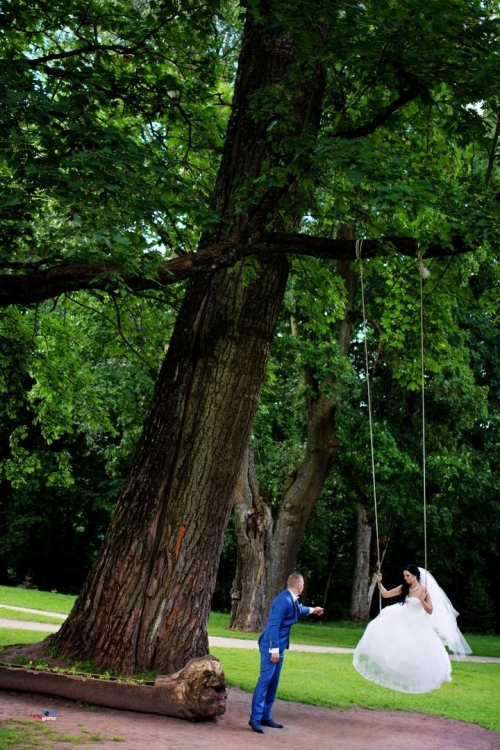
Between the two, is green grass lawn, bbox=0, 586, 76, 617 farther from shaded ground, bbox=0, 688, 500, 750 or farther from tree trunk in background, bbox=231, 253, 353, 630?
shaded ground, bbox=0, 688, 500, 750

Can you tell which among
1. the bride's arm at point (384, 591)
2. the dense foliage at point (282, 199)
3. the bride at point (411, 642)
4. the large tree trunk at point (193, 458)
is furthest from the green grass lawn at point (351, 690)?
the dense foliage at point (282, 199)

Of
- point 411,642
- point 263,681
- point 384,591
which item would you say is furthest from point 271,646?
point 411,642

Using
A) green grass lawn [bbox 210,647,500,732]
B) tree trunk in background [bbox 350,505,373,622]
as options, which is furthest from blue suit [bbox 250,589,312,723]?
tree trunk in background [bbox 350,505,373,622]

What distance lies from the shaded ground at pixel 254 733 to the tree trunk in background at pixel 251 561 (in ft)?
34.6

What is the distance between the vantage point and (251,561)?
2241 cm

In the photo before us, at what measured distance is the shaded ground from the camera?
841cm

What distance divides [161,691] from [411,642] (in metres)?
2.88

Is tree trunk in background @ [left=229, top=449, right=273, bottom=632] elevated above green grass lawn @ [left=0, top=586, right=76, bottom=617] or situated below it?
above

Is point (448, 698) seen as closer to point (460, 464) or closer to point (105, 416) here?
point (105, 416)

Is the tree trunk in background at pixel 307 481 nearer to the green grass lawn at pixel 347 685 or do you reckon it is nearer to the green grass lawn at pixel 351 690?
the green grass lawn at pixel 347 685

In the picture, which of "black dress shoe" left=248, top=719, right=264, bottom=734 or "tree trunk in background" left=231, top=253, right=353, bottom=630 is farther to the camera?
"tree trunk in background" left=231, top=253, right=353, bottom=630

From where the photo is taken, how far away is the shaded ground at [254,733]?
8406 millimetres

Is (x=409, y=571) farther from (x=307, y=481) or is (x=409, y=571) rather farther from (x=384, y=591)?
(x=307, y=481)

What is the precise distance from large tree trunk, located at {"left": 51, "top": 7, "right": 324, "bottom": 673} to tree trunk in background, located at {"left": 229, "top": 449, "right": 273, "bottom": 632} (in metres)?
11.9
